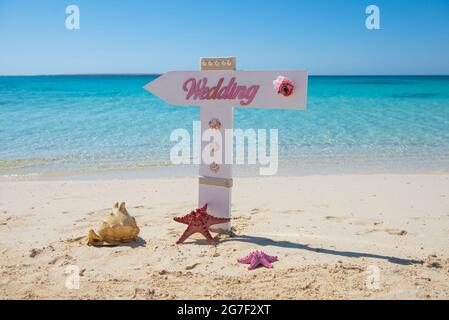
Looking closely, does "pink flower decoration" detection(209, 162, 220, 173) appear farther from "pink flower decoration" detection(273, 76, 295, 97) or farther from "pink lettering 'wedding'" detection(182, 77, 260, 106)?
"pink flower decoration" detection(273, 76, 295, 97)

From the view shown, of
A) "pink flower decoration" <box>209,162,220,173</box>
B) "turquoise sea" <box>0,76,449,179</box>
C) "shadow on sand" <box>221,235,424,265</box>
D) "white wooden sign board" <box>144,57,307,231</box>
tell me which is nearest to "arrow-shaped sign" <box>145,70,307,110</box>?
"white wooden sign board" <box>144,57,307,231</box>

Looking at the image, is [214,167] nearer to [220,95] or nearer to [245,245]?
[220,95]

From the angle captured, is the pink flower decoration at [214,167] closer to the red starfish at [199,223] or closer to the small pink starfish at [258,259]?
the red starfish at [199,223]

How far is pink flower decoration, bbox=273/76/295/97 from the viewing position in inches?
193

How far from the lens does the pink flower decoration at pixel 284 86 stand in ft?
16.1

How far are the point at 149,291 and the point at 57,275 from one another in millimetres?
1107

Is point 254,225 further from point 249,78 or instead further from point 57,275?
point 57,275

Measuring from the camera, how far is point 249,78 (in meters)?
5.22

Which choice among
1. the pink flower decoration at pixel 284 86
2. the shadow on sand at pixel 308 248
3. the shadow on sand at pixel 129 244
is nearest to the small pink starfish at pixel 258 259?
the shadow on sand at pixel 308 248

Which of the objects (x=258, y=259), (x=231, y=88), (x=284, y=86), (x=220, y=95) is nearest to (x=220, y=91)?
(x=220, y=95)

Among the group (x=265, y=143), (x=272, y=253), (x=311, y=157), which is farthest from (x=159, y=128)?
(x=272, y=253)

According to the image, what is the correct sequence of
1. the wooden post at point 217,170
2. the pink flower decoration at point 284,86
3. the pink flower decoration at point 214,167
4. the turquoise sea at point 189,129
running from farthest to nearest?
1. the turquoise sea at point 189,129
2. the pink flower decoration at point 214,167
3. the wooden post at point 217,170
4. the pink flower decoration at point 284,86

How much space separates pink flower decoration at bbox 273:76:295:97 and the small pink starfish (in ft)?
6.12

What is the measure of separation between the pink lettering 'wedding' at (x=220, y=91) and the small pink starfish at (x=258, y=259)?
187 centimetres
